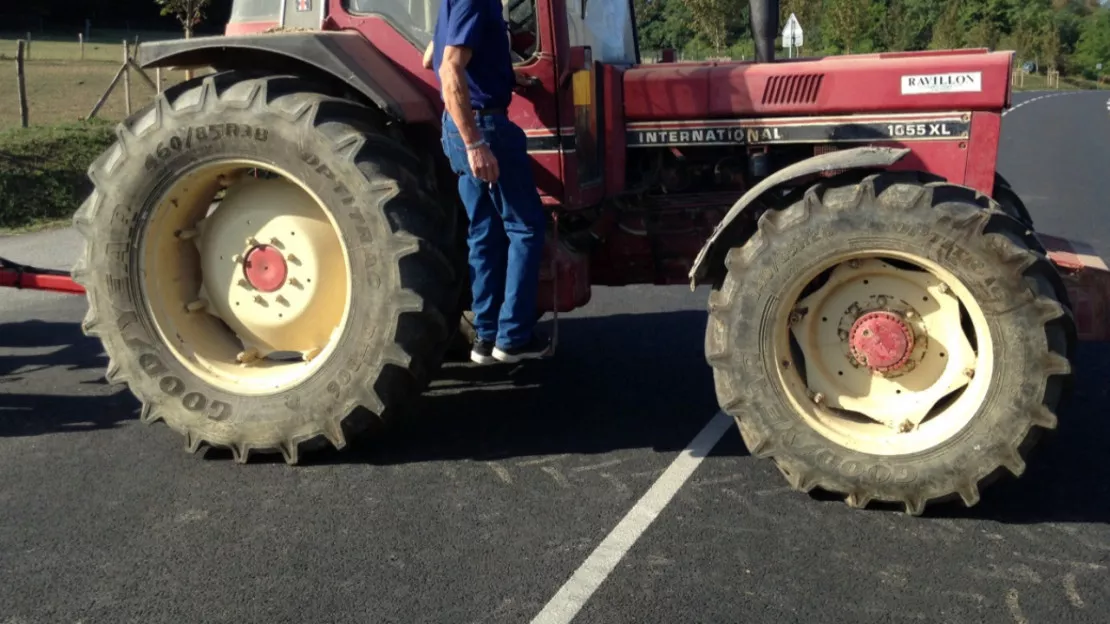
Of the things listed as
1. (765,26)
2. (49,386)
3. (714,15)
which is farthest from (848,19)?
(49,386)

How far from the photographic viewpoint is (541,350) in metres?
4.61

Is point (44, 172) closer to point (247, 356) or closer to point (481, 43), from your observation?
point (247, 356)

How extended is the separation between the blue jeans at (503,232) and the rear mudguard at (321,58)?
278 mm

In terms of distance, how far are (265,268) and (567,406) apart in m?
1.62

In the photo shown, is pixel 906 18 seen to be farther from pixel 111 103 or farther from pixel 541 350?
pixel 541 350

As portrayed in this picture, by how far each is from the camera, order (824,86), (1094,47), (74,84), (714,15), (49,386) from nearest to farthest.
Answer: (824,86), (49,386), (714,15), (74,84), (1094,47)

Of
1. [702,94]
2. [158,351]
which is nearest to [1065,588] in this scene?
[702,94]

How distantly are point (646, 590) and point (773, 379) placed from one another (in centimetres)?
103

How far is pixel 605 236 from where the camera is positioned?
522 centimetres

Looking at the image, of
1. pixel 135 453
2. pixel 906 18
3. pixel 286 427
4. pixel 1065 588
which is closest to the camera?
pixel 1065 588

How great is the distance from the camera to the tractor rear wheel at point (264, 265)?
175 inches

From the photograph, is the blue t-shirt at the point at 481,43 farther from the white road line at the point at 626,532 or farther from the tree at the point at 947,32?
the tree at the point at 947,32

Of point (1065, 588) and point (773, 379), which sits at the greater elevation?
point (773, 379)

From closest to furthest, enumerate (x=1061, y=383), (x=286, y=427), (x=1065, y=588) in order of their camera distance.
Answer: (x=1065, y=588)
(x=1061, y=383)
(x=286, y=427)
